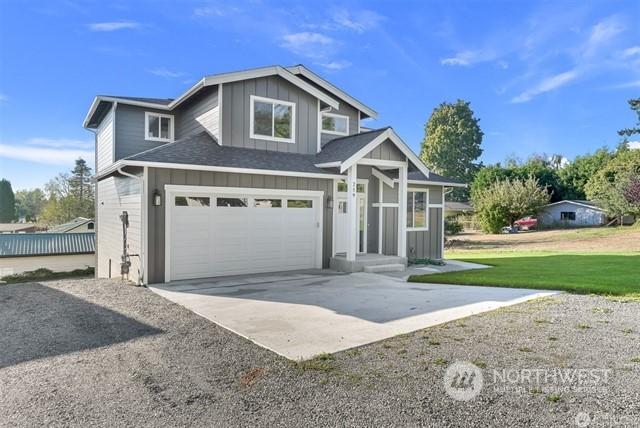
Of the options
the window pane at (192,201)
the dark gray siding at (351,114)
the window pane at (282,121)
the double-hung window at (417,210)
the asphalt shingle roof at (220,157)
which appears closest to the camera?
the asphalt shingle roof at (220,157)

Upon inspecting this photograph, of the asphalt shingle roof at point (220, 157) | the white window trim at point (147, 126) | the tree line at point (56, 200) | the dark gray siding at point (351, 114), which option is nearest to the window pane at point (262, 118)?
the asphalt shingle roof at point (220, 157)

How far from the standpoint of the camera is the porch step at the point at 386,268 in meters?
11.2

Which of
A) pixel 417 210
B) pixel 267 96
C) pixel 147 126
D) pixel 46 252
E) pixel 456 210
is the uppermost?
pixel 267 96

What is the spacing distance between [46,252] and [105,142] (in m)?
13.1

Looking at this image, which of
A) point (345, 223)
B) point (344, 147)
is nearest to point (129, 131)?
point (344, 147)

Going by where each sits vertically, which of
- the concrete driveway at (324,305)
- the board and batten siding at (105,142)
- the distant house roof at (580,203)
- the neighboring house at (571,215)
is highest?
the board and batten siding at (105,142)

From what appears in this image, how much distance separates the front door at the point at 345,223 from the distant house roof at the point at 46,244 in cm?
1860

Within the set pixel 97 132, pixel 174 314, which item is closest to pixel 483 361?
pixel 174 314

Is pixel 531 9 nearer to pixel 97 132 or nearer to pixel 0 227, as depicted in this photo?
pixel 97 132

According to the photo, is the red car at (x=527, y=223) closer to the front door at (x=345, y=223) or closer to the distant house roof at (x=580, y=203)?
the distant house roof at (x=580, y=203)

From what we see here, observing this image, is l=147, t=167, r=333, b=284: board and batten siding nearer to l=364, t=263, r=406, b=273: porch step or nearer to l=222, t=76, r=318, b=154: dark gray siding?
l=222, t=76, r=318, b=154: dark gray siding

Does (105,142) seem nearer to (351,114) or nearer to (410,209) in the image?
(351,114)

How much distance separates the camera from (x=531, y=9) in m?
15.5

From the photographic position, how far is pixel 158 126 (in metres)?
14.2
